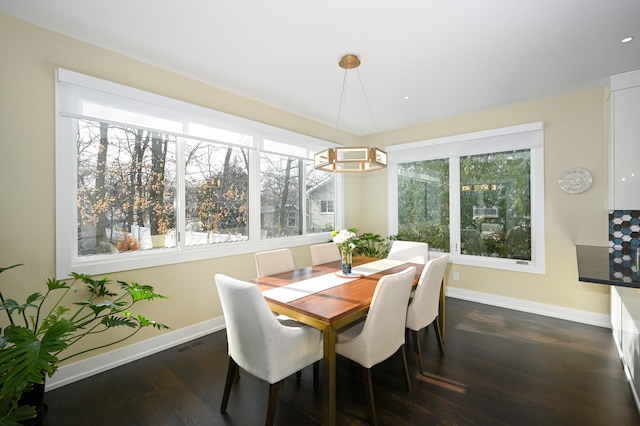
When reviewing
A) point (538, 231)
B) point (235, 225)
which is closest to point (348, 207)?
point (235, 225)

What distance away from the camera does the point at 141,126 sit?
2713 mm

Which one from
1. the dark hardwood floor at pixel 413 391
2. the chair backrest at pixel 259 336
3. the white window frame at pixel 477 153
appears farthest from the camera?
the white window frame at pixel 477 153

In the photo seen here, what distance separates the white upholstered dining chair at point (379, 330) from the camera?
1.78m

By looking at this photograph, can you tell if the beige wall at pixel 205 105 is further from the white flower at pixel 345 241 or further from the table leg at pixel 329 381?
the table leg at pixel 329 381

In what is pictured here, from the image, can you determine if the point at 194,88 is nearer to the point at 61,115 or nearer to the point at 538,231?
the point at 61,115

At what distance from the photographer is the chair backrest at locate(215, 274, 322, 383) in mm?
1594

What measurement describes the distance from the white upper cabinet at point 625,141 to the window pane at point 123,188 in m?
4.51

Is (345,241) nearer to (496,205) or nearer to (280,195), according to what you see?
(280,195)

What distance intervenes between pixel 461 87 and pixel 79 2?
3506mm

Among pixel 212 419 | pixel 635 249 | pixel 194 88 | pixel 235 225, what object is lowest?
Answer: pixel 212 419

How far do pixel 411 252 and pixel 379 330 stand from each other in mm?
1877

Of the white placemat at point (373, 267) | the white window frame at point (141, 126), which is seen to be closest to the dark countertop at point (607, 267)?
the white placemat at point (373, 267)

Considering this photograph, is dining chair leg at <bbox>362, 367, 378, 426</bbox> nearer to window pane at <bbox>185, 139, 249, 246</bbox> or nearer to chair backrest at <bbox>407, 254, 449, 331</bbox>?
chair backrest at <bbox>407, 254, 449, 331</bbox>

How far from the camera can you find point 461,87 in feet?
10.8
